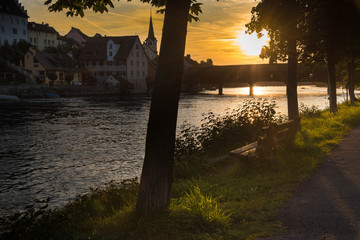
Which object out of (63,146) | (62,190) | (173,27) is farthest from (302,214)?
(63,146)

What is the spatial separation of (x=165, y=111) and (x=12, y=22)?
351 ft

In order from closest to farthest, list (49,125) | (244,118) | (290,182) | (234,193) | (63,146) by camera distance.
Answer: (234,193)
(290,182)
(244,118)
(63,146)
(49,125)

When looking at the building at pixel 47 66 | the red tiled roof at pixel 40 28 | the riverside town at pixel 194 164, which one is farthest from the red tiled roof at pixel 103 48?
the riverside town at pixel 194 164

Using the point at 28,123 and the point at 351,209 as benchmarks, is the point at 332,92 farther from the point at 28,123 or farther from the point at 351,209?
the point at 28,123

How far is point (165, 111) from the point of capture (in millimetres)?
5449

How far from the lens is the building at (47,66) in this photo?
83.9m

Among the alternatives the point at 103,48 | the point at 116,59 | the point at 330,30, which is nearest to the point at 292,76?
the point at 330,30

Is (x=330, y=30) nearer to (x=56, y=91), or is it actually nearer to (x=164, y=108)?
(x=164, y=108)

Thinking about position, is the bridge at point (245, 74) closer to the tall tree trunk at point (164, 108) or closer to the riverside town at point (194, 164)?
the riverside town at point (194, 164)

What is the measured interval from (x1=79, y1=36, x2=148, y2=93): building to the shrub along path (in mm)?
88607

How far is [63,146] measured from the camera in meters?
21.2

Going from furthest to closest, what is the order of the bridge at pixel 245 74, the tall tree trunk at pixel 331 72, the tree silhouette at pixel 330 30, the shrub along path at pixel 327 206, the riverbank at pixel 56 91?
the bridge at pixel 245 74
the riverbank at pixel 56 91
the tall tree trunk at pixel 331 72
the tree silhouette at pixel 330 30
the shrub along path at pixel 327 206

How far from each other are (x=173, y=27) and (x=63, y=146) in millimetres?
17444

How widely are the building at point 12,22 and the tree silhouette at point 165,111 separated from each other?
9940 cm
